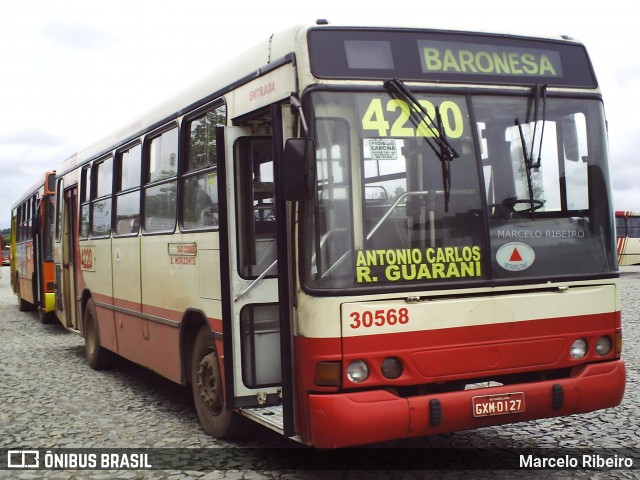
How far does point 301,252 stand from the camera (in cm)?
524

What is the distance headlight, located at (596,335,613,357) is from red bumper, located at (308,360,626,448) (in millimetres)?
391

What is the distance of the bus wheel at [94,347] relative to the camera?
428 inches

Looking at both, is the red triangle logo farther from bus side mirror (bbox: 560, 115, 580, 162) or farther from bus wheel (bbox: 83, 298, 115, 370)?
bus wheel (bbox: 83, 298, 115, 370)

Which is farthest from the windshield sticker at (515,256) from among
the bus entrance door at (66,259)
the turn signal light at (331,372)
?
the bus entrance door at (66,259)

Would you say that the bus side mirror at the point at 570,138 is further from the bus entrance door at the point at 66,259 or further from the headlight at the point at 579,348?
the bus entrance door at the point at 66,259

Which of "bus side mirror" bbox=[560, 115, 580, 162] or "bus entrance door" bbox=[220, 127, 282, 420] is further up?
"bus side mirror" bbox=[560, 115, 580, 162]

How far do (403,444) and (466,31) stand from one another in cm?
312

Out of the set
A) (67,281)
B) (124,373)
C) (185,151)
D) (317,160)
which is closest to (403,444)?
(317,160)

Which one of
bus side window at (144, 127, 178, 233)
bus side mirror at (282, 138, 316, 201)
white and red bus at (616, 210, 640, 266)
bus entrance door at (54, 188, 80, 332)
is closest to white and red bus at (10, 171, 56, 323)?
bus entrance door at (54, 188, 80, 332)

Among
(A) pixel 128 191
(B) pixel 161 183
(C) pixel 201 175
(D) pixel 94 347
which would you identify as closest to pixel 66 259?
(D) pixel 94 347

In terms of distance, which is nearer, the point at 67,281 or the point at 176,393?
the point at 176,393

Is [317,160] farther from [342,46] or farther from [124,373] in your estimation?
[124,373]

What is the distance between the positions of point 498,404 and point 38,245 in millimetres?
13682

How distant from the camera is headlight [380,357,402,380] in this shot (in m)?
5.24
